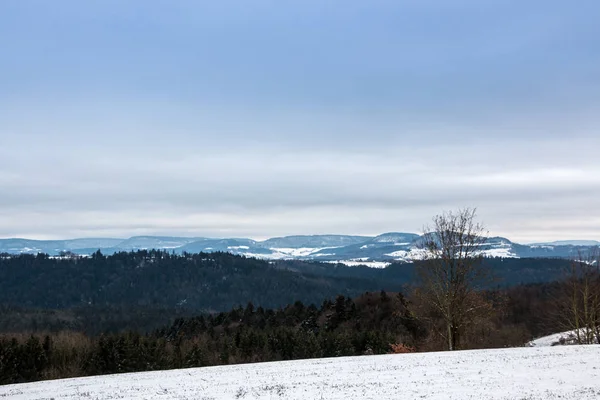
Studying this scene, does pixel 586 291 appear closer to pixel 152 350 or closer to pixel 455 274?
pixel 455 274

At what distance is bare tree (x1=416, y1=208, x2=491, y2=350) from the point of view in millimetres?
53469

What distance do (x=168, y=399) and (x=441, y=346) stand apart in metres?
45.0

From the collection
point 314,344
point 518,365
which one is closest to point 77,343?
point 314,344

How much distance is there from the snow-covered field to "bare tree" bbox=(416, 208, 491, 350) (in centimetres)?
937

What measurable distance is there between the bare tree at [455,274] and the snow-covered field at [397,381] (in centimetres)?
937

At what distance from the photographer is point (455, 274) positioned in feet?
178

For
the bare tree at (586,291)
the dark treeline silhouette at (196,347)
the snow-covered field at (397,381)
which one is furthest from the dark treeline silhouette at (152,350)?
the bare tree at (586,291)

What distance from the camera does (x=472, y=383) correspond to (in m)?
29.1

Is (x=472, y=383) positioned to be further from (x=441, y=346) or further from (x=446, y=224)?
(x=441, y=346)

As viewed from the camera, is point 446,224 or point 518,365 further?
point 446,224

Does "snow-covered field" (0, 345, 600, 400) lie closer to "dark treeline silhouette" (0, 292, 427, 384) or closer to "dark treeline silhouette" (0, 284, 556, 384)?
"dark treeline silhouette" (0, 284, 556, 384)

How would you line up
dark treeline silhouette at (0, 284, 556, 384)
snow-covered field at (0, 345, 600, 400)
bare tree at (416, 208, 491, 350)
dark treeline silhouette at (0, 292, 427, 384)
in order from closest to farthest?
snow-covered field at (0, 345, 600, 400) → bare tree at (416, 208, 491, 350) → dark treeline silhouette at (0, 284, 556, 384) → dark treeline silhouette at (0, 292, 427, 384)

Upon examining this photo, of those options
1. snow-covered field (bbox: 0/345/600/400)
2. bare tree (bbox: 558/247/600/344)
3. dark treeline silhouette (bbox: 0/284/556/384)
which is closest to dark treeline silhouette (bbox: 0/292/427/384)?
dark treeline silhouette (bbox: 0/284/556/384)

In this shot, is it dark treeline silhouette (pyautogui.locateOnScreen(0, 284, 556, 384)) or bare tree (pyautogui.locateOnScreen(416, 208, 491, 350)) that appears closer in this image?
bare tree (pyautogui.locateOnScreen(416, 208, 491, 350))
